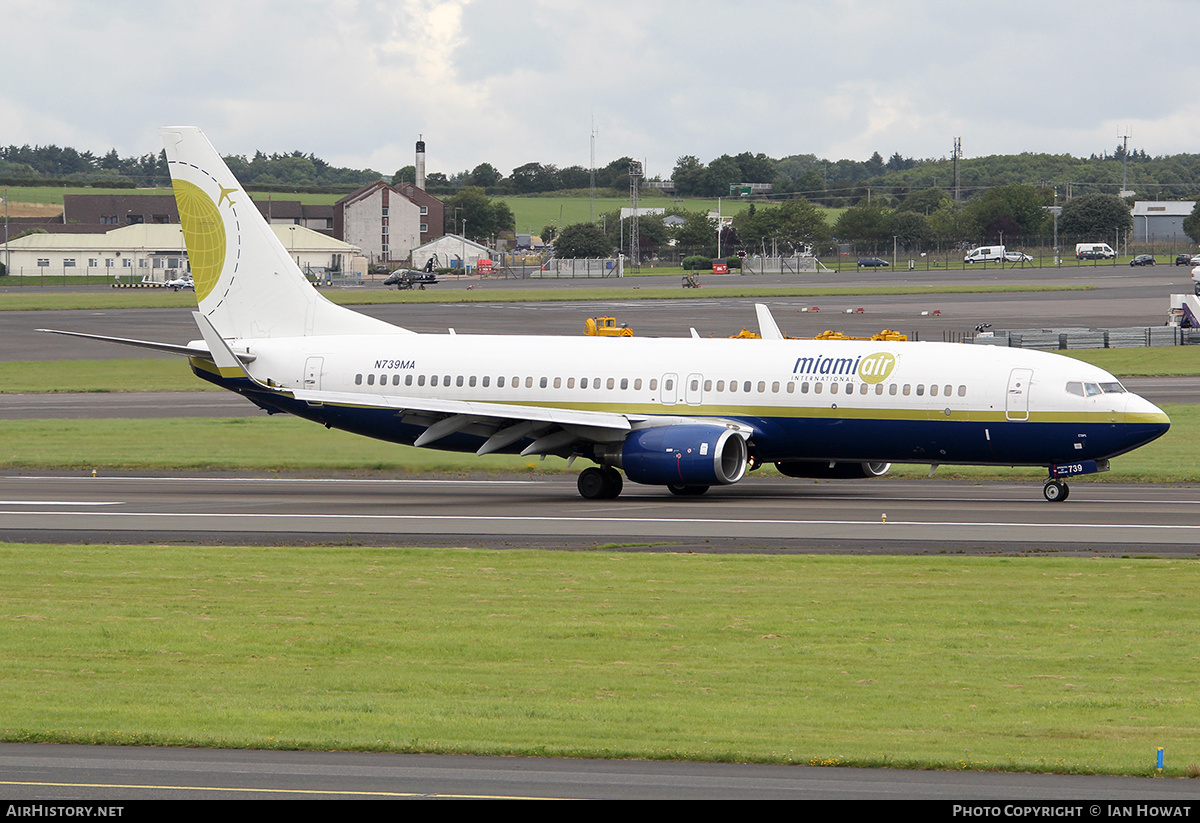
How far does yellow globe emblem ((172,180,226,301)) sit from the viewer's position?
45.7 m

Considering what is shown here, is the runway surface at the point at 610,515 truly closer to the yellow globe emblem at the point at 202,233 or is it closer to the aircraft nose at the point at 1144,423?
the aircraft nose at the point at 1144,423

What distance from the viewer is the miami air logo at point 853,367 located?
3831 centimetres

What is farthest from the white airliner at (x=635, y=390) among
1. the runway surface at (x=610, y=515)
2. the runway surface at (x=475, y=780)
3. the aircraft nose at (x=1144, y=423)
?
the runway surface at (x=475, y=780)

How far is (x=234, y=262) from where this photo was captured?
45781 millimetres

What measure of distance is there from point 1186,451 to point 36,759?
41.0 metres

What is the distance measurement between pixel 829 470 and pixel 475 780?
28.0 m

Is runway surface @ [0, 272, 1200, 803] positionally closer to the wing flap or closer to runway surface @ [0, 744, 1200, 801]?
runway surface @ [0, 744, 1200, 801]

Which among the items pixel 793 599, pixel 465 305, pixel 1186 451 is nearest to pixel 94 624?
pixel 793 599

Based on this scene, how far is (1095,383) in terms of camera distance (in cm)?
3684

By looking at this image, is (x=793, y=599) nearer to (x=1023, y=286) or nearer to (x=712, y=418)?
(x=712, y=418)

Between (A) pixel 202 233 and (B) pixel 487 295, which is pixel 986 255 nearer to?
(B) pixel 487 295

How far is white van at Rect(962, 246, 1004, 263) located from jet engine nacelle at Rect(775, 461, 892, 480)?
158 metres

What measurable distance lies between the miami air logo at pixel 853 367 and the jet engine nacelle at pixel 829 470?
313 cm

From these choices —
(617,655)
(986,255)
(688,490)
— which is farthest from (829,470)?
(986,255)
